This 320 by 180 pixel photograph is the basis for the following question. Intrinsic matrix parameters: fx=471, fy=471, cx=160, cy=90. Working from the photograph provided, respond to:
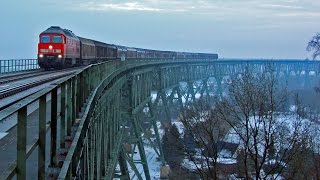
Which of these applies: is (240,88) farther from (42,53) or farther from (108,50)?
(108,50)

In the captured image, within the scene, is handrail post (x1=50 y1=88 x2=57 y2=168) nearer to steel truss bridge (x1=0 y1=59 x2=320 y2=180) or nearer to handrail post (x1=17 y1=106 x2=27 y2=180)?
steel truss bridge (x1=0 y1=59 x2=320 y2=180)

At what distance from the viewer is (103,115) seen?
14.3 metres

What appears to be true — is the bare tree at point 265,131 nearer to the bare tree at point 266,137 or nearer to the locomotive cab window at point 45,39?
Result: the bare tree at point 266,137

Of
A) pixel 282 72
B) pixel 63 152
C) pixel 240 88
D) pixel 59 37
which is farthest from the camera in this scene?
pixel 282 72

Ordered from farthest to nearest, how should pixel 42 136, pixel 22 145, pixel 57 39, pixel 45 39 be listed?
pixel 45 39, pixel 57 39, pixel 42 136, pixel 22 145

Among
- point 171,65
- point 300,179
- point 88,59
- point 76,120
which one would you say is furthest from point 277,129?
point 171,65

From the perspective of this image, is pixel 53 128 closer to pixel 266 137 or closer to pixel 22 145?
pixel 22 145

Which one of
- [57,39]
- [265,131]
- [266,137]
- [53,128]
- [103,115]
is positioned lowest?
[266,137]

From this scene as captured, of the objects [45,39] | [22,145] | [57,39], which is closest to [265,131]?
[57,39]

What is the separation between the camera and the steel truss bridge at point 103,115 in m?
3.98

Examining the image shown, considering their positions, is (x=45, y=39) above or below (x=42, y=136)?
above

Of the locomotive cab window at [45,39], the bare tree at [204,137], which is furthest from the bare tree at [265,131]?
the locomotive cab window at [45,39]

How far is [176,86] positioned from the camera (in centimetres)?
5266

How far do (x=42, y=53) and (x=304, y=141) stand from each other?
65.6 feet
